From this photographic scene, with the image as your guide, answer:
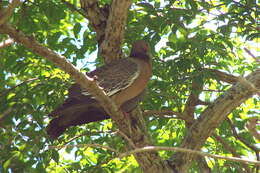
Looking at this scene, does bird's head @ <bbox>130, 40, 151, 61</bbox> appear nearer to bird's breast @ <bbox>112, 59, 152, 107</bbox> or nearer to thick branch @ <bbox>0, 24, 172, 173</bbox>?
bird's breast @ <bbox>112, 59, 152, 107</bbox>

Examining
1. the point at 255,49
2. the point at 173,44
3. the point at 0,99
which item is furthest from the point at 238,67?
the point at 0,99

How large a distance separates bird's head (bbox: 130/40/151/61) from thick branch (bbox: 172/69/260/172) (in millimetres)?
1086

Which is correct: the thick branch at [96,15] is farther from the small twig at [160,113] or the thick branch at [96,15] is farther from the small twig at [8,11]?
the small twig at [8,11]

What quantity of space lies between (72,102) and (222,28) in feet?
6.56

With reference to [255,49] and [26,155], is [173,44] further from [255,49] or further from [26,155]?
[26,155]

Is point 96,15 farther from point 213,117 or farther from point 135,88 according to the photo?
point 213,117

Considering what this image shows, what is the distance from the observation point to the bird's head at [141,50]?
538 centimetres

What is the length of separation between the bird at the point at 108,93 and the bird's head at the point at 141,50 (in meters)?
0.02

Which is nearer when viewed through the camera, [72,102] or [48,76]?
[72,102]

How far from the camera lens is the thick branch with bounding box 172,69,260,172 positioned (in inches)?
193

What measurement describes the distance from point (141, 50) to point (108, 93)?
800 millimetres

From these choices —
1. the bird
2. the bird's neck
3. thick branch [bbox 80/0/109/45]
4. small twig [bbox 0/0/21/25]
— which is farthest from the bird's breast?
small twig [bbox 0/0/21/25]

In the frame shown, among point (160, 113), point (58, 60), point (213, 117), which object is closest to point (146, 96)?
point (160, 113)

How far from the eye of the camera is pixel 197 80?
5113 millimetres
